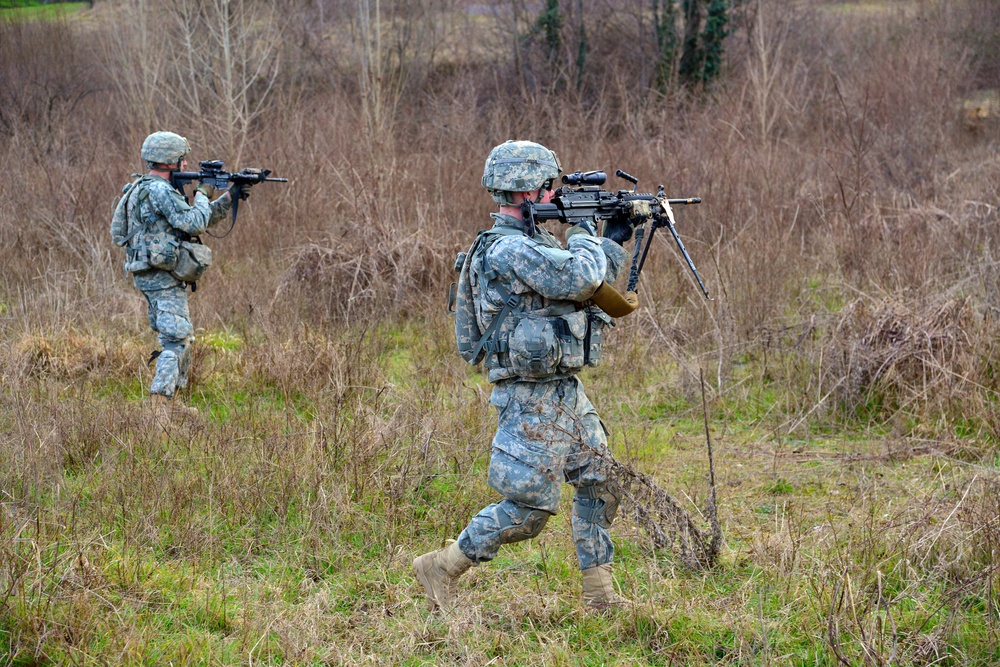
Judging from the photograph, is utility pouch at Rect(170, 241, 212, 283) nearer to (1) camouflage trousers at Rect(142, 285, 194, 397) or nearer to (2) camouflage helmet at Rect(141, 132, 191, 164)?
(1) camouflage trousers at Rect(142, 285, 194, 397)

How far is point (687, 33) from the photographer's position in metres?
18.5

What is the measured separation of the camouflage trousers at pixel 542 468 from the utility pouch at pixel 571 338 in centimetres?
13

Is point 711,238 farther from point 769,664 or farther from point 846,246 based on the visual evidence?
point 769,664

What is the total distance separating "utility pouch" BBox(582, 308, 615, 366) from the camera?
3709mm

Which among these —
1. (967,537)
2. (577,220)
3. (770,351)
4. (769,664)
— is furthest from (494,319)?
(770,351)

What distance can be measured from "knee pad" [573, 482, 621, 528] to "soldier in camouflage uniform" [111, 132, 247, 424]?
304 centimetres

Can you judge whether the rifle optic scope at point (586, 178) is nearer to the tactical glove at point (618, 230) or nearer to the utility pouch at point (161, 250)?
the tactical glove at point (618, 230)

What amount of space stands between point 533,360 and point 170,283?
3.44 meters

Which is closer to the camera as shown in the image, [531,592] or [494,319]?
[494,319]

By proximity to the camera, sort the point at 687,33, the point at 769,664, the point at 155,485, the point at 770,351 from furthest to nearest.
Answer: the point at 687,33 → the point at 770,351 → the point at 155,485 → the point at 769,664

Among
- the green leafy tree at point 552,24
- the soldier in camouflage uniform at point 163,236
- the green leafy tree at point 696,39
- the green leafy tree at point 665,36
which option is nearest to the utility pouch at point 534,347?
the soldier in camouflage uniform at point 163,236

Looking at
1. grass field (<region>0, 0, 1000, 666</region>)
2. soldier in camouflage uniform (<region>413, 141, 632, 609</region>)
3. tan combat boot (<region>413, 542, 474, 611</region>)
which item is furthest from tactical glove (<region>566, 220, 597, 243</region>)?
tan combat boot (<region>413, 542, 474, 611</region>)

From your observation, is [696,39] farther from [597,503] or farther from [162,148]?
[597,503]

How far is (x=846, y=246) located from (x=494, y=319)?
5497 mm
